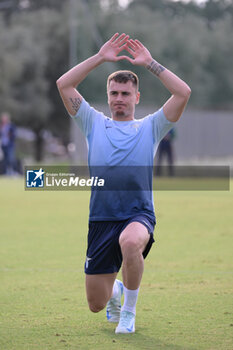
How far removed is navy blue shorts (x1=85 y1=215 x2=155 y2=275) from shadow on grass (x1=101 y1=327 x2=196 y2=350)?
53cm

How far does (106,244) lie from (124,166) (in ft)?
2.11

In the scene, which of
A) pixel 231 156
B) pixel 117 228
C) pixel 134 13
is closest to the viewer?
pixel 117 228

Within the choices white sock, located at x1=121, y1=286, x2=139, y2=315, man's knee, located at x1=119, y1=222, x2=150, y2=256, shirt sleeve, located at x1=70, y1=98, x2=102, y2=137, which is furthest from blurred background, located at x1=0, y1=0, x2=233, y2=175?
man's knee, located at x1=119, y1=222, x2=150, y2=256

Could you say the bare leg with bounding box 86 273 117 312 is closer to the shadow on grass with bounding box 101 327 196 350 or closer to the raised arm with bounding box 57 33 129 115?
the shadow on grass with bounding box 101 327 196 350

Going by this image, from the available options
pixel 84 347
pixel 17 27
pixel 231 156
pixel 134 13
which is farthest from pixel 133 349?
pixel 134 13

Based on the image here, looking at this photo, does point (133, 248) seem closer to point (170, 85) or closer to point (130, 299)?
point (130, 299)

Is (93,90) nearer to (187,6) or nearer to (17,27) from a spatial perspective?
(17,27)

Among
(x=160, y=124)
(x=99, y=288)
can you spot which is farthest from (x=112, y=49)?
(x=99, y=288)

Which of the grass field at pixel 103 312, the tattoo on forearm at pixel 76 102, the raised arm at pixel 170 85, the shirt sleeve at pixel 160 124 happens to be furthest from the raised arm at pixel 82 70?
the grass field at pixel 103 312

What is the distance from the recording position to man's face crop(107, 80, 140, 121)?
635 centimetres

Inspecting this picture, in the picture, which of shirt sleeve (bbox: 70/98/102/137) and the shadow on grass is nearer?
the shadow on grass

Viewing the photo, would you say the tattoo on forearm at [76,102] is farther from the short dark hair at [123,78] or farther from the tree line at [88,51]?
the tree line at [88,51]

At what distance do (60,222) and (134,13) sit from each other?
145 feet

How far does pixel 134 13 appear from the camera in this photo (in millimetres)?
57719
